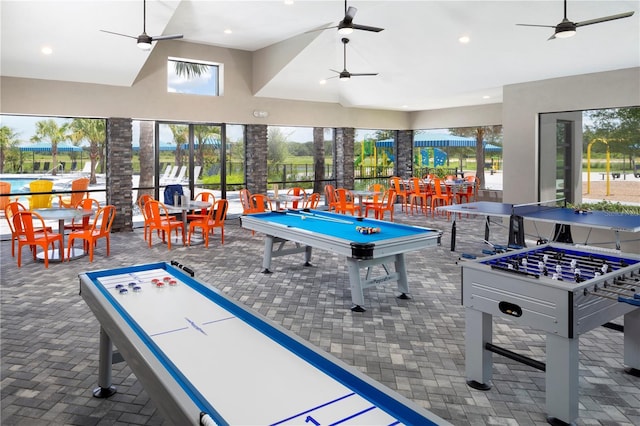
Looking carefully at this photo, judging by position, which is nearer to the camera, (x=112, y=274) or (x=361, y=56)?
(x=112, y=274)

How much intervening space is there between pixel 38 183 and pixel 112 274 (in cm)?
782

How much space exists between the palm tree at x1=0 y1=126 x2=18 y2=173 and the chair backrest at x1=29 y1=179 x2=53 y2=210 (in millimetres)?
655

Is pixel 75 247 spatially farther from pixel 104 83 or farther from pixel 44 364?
pixel 44 364

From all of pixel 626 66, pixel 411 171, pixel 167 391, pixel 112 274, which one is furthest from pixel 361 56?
pixel 167 391

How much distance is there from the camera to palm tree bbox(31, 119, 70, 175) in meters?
9.88

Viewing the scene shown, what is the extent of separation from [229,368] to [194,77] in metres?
10.5

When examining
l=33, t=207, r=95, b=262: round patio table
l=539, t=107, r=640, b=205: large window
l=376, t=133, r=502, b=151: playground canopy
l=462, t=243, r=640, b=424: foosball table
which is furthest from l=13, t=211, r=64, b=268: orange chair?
l=376, t=133, r=502, b=151: playground canopy

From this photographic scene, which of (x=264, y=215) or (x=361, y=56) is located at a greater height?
(x=361, y=56)

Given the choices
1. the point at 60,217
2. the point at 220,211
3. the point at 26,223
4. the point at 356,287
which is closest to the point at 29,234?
the point at 26,223

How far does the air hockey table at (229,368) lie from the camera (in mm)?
1631

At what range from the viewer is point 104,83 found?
9.92 m

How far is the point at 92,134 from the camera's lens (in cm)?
1042

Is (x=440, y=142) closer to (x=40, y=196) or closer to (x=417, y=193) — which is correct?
(x=417, y=193)

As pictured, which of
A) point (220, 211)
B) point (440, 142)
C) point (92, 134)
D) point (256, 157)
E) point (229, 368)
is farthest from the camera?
point (440, 142)
